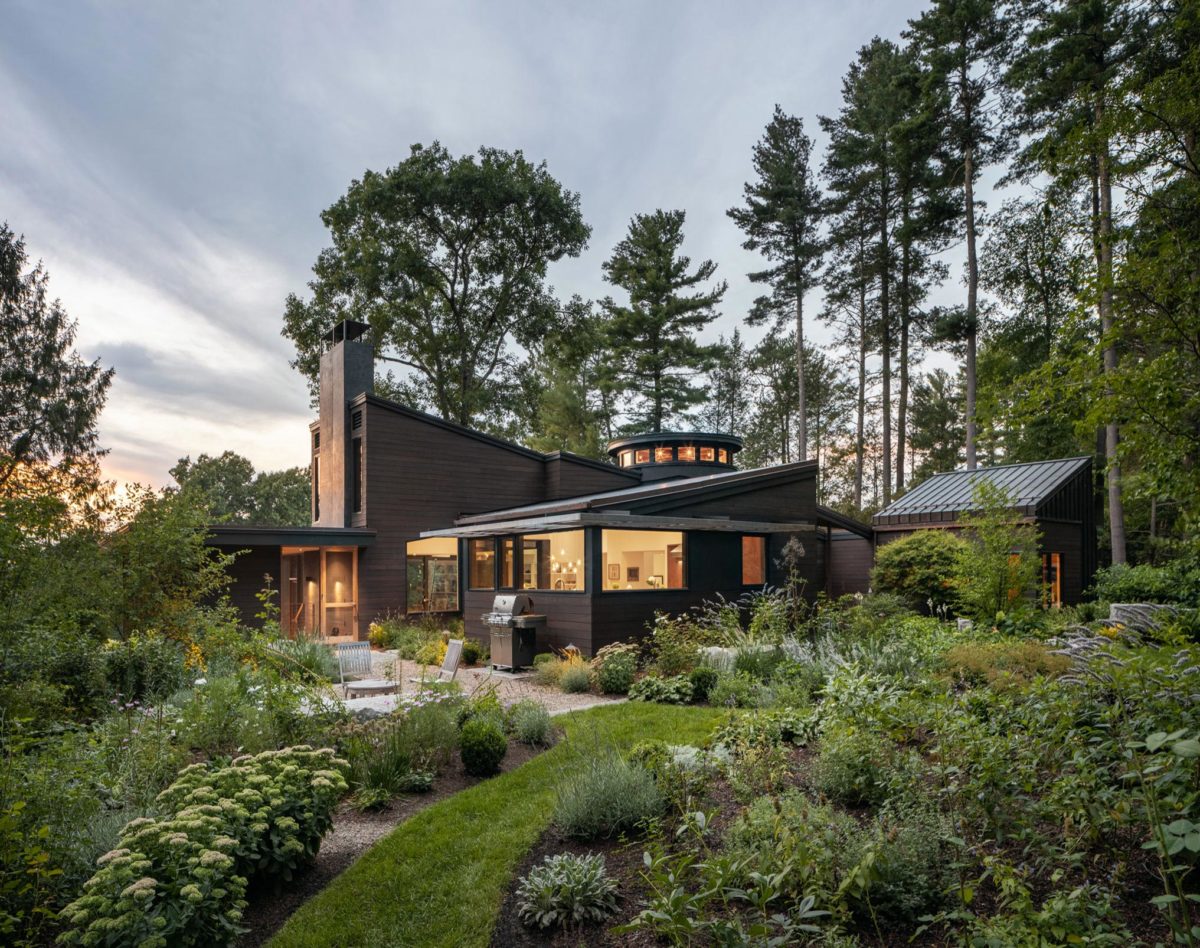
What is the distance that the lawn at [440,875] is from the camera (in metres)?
3.21

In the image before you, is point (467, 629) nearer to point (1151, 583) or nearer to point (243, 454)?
point (1151, 583)

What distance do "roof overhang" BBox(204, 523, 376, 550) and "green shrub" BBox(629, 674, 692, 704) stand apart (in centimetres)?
899

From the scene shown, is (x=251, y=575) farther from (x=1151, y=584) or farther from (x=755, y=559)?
(x=1151, y=584)

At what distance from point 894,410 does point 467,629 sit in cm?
2522

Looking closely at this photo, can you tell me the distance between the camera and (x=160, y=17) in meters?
8.23

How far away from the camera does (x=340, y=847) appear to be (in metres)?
4.19

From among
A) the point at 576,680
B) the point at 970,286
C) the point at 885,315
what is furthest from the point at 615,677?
the point at 885,315

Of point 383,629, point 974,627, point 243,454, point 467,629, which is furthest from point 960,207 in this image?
point 243,454

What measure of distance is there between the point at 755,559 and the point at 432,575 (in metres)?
8.04

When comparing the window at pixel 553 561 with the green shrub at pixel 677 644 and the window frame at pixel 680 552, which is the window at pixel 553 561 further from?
the green shrub at pixel 677 644

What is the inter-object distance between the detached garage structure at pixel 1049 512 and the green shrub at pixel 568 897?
13.1 m

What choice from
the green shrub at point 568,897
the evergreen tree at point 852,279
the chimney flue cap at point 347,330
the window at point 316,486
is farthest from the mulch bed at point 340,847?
the evergreen tree at point 852,279

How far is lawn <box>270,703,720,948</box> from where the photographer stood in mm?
3207

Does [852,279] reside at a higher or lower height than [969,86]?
lower
